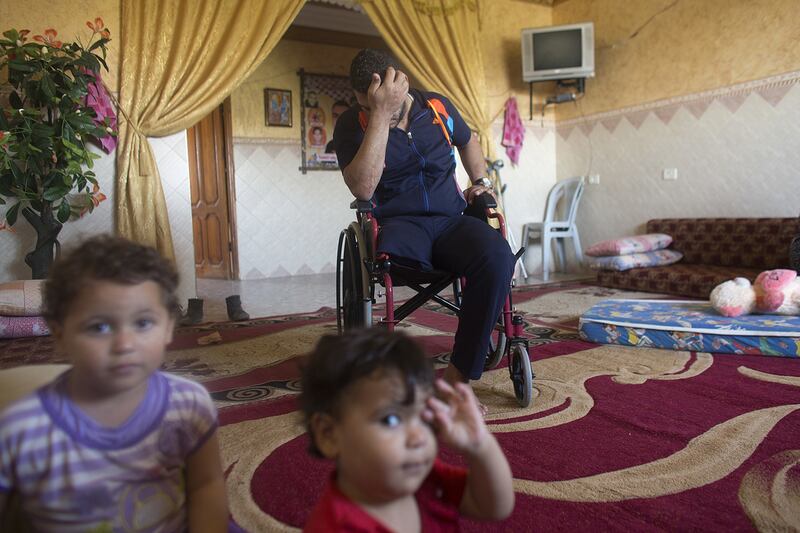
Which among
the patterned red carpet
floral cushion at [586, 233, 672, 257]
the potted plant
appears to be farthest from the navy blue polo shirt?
floral cushion at [586, 233, 672, 257]

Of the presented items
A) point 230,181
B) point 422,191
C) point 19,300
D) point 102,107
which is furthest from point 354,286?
point 230,181

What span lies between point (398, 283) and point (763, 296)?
1.65m

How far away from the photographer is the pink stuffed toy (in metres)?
2.45

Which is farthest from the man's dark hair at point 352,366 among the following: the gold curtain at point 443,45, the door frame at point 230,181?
the door frame at point 230,181

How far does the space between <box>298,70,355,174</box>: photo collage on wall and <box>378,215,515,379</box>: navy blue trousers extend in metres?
4.60

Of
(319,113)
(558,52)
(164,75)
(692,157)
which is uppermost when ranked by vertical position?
(558,52)

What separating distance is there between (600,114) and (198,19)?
11.7 ft

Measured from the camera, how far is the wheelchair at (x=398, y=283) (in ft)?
5.76

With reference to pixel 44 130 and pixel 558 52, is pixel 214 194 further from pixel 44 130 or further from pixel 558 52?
pixel 558 52

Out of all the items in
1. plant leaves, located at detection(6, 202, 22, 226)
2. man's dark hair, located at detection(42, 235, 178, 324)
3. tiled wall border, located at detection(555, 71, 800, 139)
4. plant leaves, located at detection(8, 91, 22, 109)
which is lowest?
man's dark hair, located at detection(42, 235, 178, 324)

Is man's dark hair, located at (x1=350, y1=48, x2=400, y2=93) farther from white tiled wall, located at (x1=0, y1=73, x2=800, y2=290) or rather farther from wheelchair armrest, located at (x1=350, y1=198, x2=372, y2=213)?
white tiled wall, located at (x1=0, y1=73, x2=800, y2=290)

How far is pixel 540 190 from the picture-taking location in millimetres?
5723

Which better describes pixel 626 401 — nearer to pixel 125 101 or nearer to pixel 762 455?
pixel 762 455

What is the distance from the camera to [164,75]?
380 cm
